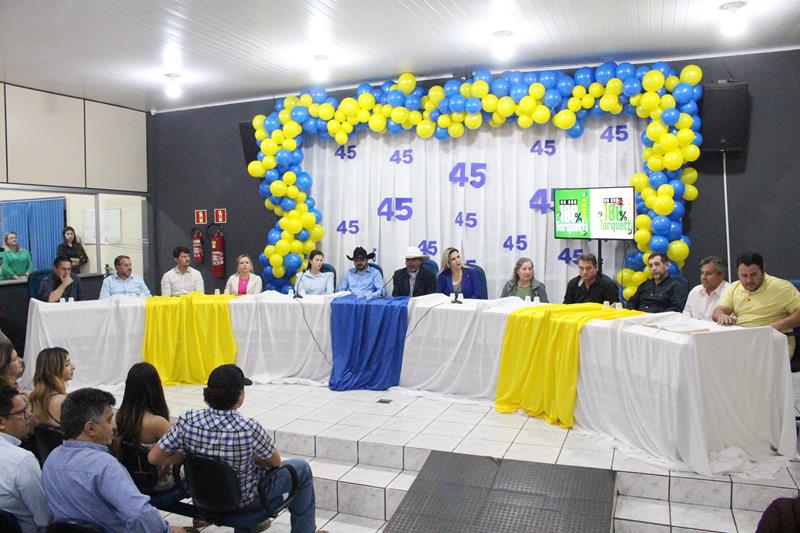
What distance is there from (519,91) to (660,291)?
7.27 ft

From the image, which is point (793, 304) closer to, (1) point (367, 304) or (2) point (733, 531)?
(2) point (733, 531)

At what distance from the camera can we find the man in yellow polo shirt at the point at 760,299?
387 cm

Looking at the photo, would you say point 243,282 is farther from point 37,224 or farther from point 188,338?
point 37,224

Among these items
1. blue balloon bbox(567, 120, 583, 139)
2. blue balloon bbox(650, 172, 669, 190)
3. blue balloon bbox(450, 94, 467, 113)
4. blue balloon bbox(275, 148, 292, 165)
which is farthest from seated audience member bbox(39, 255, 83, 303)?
blue balloon bbox(650, 172, 669, 190)

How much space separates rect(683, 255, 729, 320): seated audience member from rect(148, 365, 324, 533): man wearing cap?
3.05 metres

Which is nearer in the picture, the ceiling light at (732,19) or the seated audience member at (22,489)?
the seated audience member at (22,489)

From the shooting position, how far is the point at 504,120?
6480 millimetres

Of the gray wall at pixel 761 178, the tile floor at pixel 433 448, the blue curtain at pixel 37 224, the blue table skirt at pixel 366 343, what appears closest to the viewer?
the tile floor at pixel 433 448

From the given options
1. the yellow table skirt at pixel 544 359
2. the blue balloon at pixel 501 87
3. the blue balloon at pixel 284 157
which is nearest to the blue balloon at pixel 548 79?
the blue balloon at pixel 501 87

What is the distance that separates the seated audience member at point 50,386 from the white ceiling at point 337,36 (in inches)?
105

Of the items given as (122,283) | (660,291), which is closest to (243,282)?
(122,283)

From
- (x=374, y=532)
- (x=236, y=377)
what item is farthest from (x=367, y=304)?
(x=236, y=377)

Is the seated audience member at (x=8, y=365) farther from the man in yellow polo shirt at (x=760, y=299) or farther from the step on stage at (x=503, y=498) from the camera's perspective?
the man in yellow polo shirt at (x=760, y=299)

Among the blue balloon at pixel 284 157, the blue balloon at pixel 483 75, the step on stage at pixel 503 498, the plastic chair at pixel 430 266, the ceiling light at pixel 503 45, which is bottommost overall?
the step on stage at pixel 503 498
